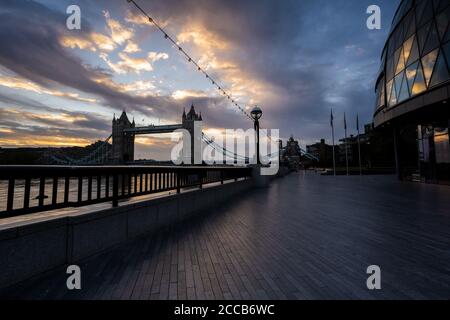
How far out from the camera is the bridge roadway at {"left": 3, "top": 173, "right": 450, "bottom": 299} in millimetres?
2779

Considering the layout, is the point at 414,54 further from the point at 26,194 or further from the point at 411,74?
the point at 26,194

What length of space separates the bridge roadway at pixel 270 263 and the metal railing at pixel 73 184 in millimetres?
991

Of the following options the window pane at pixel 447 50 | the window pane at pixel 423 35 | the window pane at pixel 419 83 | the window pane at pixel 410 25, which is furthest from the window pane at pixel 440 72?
the window pane at pixel 410 25

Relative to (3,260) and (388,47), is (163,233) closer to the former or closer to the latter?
(3,260)

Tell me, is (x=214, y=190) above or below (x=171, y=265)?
above

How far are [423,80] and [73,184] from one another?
66.2 feet

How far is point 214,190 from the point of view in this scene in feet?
30.6

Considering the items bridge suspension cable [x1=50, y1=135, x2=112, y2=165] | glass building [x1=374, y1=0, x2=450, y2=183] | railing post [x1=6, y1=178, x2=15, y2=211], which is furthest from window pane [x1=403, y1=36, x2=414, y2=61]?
bridge suspension cable [x1=50, y1=135, x2=112, y2=165]

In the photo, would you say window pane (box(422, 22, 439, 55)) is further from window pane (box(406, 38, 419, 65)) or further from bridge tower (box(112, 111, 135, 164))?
bridge tower (box(112, 111, 135, 164))
